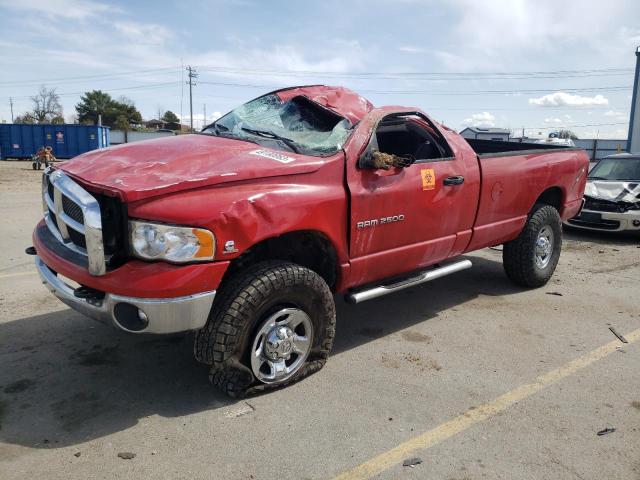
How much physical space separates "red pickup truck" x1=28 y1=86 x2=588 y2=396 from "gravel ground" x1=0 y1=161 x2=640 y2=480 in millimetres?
369

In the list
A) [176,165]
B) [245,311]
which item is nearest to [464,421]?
[245,311]

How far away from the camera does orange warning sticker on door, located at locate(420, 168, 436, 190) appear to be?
4.15m

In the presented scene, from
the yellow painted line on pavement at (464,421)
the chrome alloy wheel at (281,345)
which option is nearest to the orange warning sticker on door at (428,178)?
the chrome alloy wheel at (281,345)

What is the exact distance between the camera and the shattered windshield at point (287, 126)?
3758 millimetres

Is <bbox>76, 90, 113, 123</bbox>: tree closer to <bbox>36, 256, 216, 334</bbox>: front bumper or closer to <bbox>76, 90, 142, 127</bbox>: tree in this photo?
<bbox>76, 90, 142, 127</bbox>: tree

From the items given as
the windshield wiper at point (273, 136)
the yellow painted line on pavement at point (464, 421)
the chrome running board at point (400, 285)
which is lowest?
the yellow painted line on pavement at point (464, 421)

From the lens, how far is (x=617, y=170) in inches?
391

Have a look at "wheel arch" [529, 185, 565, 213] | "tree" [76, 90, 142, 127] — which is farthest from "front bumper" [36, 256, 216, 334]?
"tree" [76, 90, 142, 127]

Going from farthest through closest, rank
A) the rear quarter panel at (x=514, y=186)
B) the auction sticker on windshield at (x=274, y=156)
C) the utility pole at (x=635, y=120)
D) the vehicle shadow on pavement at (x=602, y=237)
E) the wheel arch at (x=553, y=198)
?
the utility pole at (x=635, y=120) → the vehicle shadow on pavement at (x=602, y=237) → the wheel arch at (x=553, y=198) → the rear quarter panel at (x=514, y=186) → the auction sticker on windshield at (x=274, y=156)

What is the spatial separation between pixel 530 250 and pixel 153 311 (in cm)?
417

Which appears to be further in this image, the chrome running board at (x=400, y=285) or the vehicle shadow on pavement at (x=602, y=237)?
the vehicle shadow on pavement at (x=602, y=237)

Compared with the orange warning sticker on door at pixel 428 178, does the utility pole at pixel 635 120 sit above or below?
above

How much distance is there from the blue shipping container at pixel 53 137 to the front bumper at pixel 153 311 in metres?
30.8

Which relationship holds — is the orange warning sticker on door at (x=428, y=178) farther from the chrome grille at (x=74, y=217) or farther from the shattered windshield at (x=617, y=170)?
the shattered windshield at (x=617, y=170)
